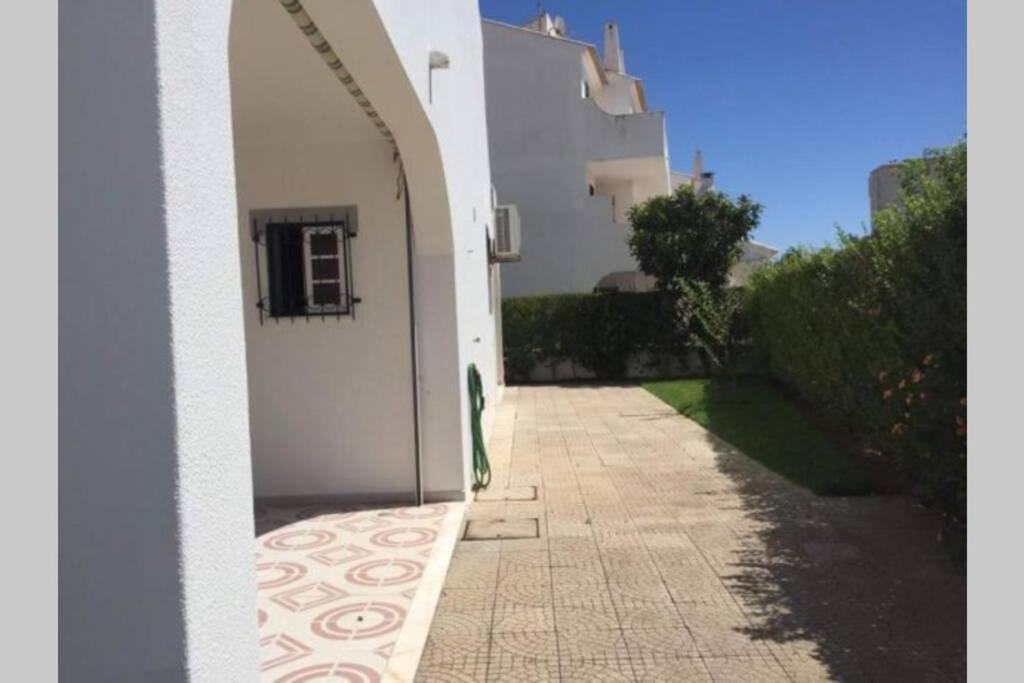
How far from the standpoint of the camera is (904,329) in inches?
225

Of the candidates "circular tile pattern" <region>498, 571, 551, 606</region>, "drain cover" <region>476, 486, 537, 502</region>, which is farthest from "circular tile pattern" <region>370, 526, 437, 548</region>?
"drain cover" <region>476, 486, 537, 502</region>

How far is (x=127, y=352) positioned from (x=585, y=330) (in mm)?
18829

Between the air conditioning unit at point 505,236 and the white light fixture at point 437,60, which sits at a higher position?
the white light fixture at point 437,60

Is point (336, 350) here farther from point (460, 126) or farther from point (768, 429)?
point (768, 429)

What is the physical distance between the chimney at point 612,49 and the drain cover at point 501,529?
3036 centimetres

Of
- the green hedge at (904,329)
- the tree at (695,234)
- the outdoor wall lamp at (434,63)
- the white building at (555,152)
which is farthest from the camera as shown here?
the white building at (555,152)

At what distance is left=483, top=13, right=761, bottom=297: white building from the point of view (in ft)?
72.4

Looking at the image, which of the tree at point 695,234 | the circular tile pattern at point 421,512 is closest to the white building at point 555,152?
the tree at point 695,234

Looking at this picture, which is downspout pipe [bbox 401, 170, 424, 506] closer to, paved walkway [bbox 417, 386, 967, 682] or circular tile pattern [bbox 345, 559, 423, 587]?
paved walkway [bbox 417, 386, 967, 682]

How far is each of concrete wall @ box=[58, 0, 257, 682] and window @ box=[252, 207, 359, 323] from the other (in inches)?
216

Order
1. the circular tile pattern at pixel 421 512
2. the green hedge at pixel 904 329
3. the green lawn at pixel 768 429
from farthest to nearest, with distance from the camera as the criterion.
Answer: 1. the green lawn at pixel 768 429
2. the circular tile pattern at pixel 421 512
3. the green hedge at pixel 904 329

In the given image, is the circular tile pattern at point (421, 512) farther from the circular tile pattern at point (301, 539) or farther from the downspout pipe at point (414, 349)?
the circular tile pattern at point (301, 539)

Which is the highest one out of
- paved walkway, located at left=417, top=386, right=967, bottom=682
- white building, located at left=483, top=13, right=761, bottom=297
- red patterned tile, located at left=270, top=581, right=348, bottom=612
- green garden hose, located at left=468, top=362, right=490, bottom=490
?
white building, located at left=483, top=13, right=761, bottom=297

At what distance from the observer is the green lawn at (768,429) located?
312 inches
